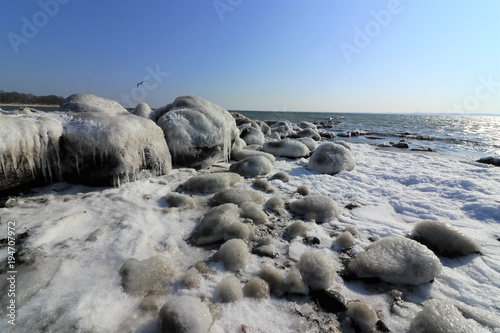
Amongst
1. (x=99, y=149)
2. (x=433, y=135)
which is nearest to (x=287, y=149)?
(x=99, y=149)

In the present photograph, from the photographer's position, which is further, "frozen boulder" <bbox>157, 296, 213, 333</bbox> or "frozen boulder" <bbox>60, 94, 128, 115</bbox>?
"frozen boulder" <bbox>60, 94, 128, 115</bbox>

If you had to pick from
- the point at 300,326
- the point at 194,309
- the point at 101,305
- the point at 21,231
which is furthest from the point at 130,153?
the point at 300,326

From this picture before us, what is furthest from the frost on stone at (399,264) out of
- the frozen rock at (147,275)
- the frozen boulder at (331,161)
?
the frozen boulder at (331,161)

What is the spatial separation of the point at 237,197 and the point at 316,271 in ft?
6.23

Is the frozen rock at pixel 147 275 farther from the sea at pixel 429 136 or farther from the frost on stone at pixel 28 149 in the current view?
the sea at pixel 429 136

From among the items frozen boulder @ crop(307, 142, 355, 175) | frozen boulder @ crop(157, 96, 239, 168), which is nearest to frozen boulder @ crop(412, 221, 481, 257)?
frozen boulder @ crop(307, 142, 355, 175)

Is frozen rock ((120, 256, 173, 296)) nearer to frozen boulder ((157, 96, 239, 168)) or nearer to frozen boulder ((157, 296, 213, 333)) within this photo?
frozen boulder ((157, 296, 213, 333))

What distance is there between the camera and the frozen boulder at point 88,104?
21.5 feet

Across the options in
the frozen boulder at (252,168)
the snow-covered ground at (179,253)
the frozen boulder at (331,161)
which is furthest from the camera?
the frozen boulder at (331,161)

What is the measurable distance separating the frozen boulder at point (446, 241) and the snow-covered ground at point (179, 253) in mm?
101

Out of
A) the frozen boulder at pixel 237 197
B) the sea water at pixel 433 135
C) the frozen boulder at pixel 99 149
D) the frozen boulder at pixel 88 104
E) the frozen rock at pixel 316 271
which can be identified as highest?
the frozen boulder at pixel 88 104

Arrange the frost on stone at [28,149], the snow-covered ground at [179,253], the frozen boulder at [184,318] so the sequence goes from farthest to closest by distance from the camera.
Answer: the frost on stone at [28,149]
the snow-covered ground at [179,253]
the frozen boulder at [184,318]

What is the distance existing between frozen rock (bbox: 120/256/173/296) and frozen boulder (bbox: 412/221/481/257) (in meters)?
2.92

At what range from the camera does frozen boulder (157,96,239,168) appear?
6.13 meters
